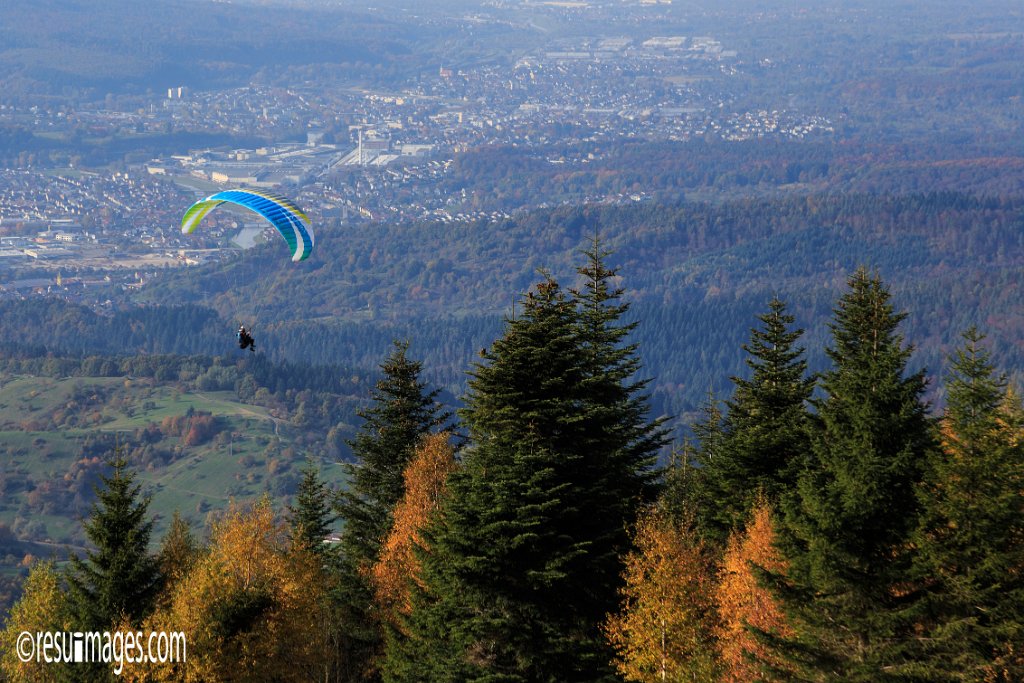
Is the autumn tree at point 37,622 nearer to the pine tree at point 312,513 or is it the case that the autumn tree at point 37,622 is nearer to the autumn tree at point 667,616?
the pine tree at point 312,513

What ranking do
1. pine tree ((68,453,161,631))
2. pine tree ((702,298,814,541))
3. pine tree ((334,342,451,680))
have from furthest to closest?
pine tree ((334,342,451,680)) < pine tree ((702,298,814,541)) < pine tree ((68,453,161,631))

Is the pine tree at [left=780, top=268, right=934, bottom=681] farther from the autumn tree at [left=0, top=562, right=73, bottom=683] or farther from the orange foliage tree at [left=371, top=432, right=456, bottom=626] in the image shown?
the autumn tree at [left=0, top=562, right=73, bottom=683]

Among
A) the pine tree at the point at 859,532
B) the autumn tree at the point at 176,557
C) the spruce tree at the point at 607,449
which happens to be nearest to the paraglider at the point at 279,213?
the spruce tree at the point at 607,449

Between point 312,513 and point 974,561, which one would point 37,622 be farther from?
point 974,561

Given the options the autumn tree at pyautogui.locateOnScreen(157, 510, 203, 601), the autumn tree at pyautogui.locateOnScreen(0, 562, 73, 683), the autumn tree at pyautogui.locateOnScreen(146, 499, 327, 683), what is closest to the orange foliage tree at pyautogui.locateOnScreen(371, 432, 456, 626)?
the autumn tree at pyautogui.locateOnScreen(146, 499, 327, 683)

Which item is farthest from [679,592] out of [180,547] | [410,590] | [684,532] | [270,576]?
[180,547]

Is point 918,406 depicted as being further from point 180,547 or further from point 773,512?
point 180,547
